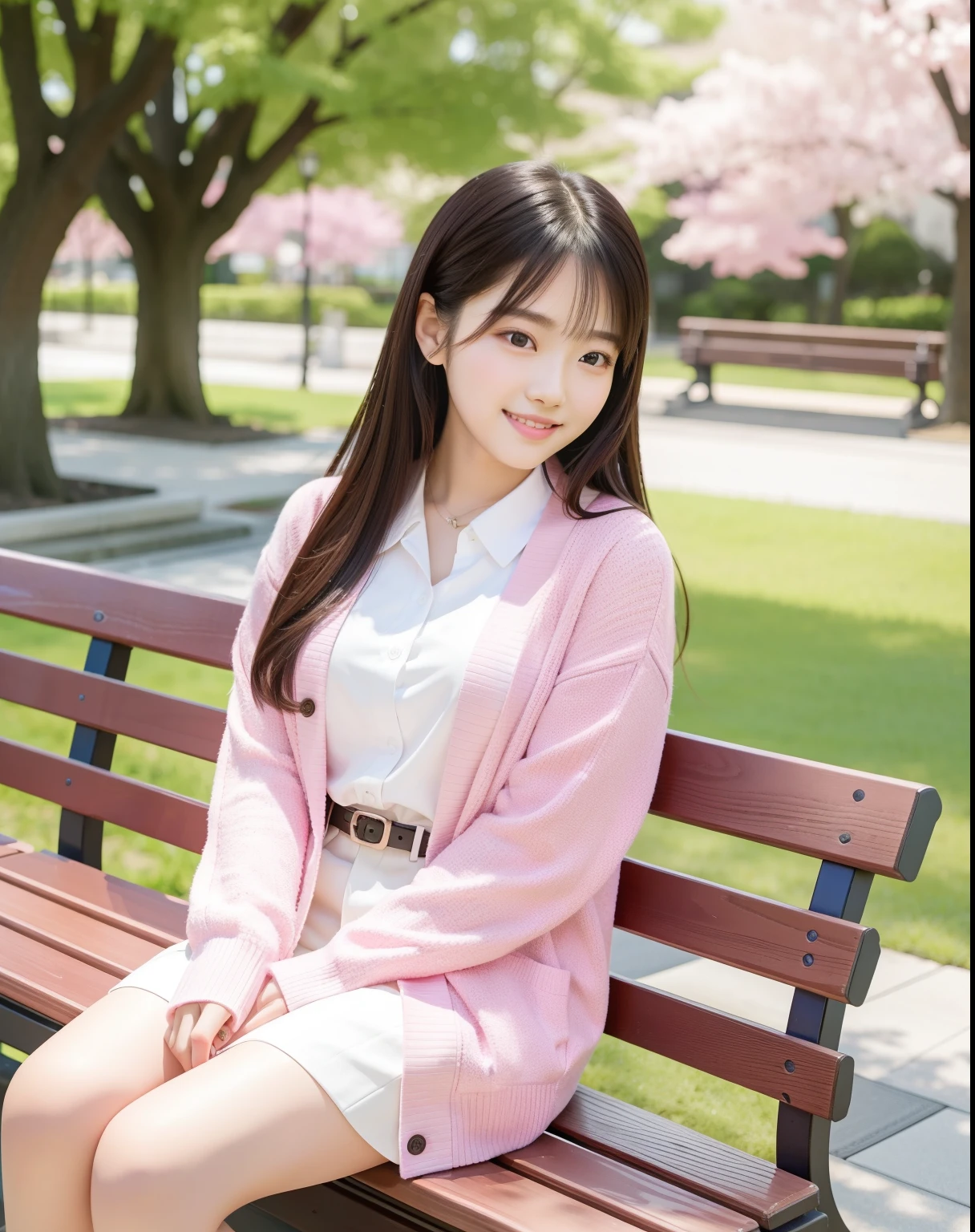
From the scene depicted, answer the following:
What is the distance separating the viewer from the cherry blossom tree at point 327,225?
161 ft

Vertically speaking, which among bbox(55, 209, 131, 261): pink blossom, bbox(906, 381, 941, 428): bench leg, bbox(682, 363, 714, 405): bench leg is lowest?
bbox(906, 381, 941, 428): bench leg

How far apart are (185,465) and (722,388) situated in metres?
14.9

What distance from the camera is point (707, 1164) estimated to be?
2.20 meters

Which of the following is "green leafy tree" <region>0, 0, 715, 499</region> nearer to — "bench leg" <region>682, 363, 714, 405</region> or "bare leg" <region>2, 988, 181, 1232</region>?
"bench leg" <region>682, 363, 714, 405</region>

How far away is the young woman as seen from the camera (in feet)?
6.81

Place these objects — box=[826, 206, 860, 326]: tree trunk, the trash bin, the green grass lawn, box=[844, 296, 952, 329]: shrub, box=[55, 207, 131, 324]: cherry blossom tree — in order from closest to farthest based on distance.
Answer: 1. the green grass lawn
2. the trash bin
3. box=[844, 296, 952, 329]: shrub
4. box=[826, 206, 860, 326]: tree trunk
5. box=[55, 207, 131, 324]: cherry blossom tree

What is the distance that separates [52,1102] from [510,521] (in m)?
1.11

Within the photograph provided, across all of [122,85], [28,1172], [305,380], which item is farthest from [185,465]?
[28,1172]

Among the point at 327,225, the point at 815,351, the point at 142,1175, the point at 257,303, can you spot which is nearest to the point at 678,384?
the point at 815,351

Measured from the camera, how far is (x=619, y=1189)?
2.09m

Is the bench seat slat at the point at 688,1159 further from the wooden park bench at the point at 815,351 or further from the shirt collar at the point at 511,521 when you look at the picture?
the wooden park bench at the point at 815,351

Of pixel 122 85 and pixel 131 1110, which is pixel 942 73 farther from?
pixel 131 1110

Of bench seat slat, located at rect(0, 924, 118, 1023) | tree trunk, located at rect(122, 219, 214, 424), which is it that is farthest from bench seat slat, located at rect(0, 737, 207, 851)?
tree trunk, located at rect(122, 219, 214, 424)

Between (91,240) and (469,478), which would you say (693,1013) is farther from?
(91,240)
